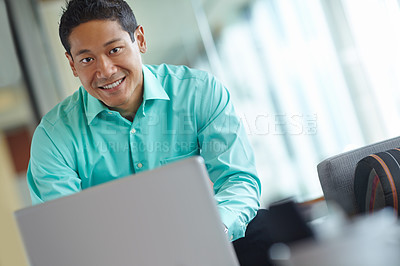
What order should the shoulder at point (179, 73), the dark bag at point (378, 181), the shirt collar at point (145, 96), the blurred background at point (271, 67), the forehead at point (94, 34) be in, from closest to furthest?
the dark bag at point (378, 181), the forehead at point (94, 34), the shirt collar at point (145, 96), the shoulder at point (179, 73), the blurred background at point (271, 67)

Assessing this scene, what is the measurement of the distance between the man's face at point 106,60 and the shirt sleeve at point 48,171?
9.5 inches

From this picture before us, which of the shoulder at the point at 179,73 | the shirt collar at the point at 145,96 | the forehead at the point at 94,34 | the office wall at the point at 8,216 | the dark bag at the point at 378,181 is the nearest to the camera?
the dark bag at the point at 378,181

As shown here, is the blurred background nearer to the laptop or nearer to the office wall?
the office wall

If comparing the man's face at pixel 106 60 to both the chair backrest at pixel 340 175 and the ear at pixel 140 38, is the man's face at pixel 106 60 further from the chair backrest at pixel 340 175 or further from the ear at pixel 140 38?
the chair backrest at pixel 340 175

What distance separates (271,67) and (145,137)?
301cm

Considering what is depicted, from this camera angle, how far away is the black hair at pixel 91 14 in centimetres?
161

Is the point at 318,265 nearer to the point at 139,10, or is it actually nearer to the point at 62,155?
the point at 62,155

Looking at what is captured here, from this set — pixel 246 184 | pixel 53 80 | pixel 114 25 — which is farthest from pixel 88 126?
pixel 53 80

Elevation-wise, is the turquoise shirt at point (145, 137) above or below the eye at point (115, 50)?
below

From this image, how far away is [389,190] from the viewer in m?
1.34

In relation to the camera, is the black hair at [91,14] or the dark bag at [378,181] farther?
the black hair at [91,14]

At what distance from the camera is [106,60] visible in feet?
5.26

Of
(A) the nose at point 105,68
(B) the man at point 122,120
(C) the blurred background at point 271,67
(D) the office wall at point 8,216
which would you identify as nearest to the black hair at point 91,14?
(B) the man at point 122,120

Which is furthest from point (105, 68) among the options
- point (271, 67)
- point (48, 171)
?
point (271, 67)
